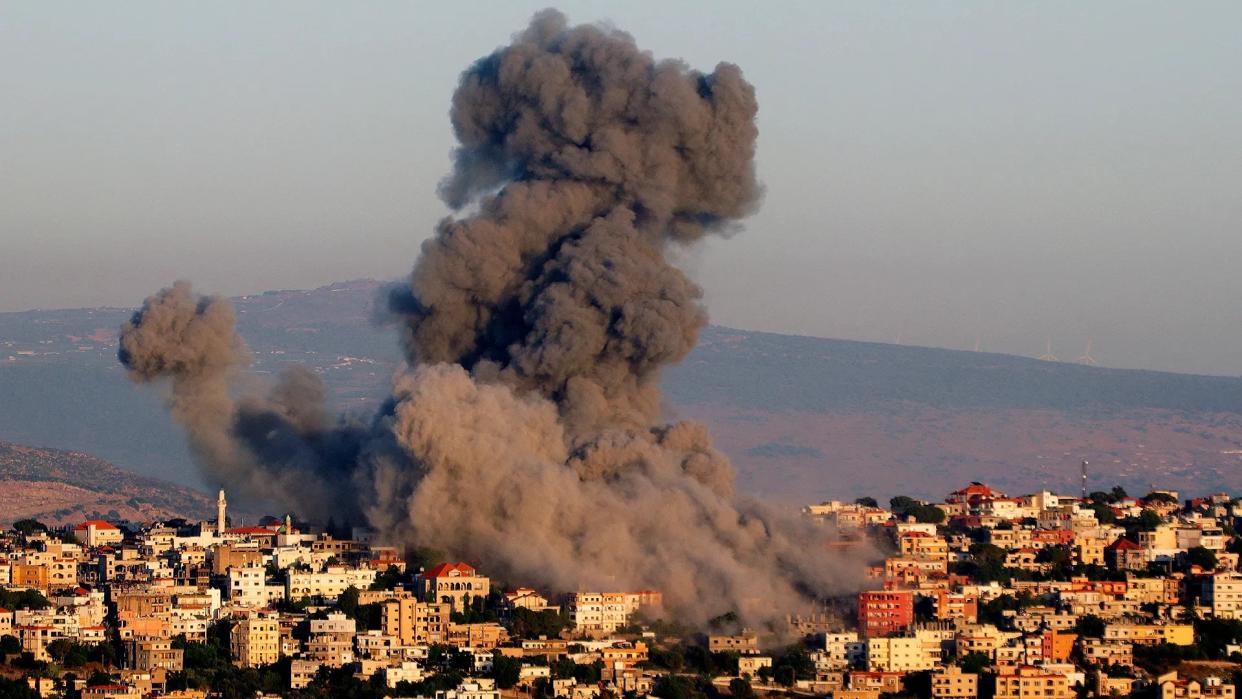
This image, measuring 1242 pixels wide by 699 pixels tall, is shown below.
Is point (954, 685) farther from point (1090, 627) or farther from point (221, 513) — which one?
point (221, 513)

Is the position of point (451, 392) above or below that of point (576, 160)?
below

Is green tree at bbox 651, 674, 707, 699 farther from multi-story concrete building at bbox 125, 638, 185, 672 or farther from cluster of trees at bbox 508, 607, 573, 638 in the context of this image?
multi-story concrete building at bbox 125, 638, 185, 672

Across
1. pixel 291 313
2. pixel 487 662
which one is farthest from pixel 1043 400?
pixel 487 662

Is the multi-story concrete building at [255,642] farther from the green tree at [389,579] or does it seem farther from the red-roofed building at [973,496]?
the red-roofed building at [973,496]

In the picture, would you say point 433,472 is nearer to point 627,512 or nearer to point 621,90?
point 627,512

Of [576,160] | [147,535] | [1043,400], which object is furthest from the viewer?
[1043,400]

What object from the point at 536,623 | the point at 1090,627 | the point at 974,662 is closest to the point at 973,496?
the point at 1090,627

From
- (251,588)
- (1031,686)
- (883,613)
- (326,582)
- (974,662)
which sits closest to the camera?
(1031,686)
